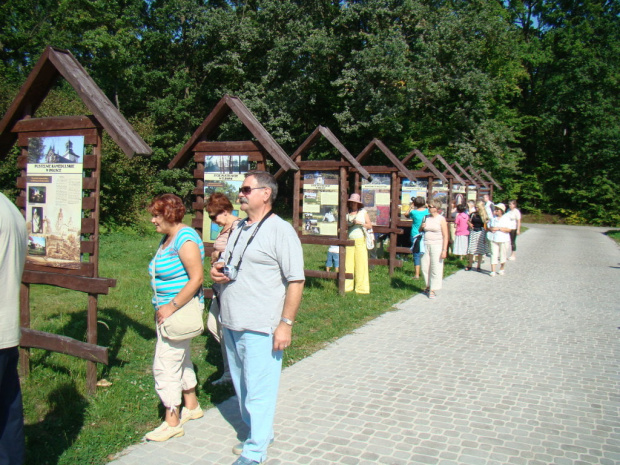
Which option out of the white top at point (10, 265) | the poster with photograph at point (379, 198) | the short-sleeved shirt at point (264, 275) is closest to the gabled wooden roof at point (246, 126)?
the short-sleeved shirt at point (264, 275)

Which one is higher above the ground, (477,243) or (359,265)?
(477,243)

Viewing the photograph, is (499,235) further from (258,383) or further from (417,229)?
(258,383)

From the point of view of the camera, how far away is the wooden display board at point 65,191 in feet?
15.9

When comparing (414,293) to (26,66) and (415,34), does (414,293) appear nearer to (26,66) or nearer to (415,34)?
(415,34)

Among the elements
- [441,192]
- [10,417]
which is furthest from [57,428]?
[441,192]

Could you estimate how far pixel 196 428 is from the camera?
431 centimetres

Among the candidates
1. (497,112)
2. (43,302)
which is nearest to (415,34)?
(497,112)

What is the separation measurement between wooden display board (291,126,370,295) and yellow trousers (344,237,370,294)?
294 millimetres

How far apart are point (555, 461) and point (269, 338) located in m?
2.23

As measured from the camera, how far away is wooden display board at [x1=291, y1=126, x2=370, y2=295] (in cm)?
980

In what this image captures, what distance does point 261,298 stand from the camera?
3572 mm

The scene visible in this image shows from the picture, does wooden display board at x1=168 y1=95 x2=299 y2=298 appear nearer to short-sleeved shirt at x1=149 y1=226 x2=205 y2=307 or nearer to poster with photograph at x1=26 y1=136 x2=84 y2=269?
poster with photograph at x1=26 y1=136 x2=84 y2=269

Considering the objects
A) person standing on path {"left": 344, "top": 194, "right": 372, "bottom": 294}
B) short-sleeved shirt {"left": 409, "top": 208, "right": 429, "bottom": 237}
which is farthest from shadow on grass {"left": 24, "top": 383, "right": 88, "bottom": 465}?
short-sleeved shirt {"left": 409, "top": 208, "right": 429, "bottom": 237}

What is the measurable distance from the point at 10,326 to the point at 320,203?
24.8ft
